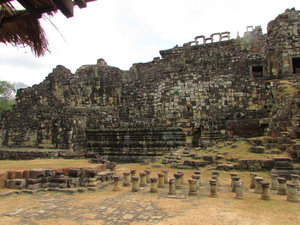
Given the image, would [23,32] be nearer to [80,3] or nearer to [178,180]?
[80,3]

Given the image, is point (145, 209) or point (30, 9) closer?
point (30, 9)

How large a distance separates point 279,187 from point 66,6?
20.7 feet

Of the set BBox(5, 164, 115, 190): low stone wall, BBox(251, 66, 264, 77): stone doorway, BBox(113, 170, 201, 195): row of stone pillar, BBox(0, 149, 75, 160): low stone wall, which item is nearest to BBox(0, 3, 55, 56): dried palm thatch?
BBox(113, 170, 201, 195): row of stone pillar

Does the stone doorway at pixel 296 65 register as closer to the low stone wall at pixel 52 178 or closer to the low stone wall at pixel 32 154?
the low stone wall at pixel 52 178

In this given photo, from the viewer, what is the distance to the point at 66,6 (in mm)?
2936

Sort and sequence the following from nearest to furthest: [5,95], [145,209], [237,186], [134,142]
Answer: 1. [145,209]
2. [237,186]
3. [134,142]
4. [5,95]

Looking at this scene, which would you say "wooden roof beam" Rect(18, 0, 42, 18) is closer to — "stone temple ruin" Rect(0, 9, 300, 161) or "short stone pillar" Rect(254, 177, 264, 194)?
"short stone pillar" Rect(254, 177, 264, 194)

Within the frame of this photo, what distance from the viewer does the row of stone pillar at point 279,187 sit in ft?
16.7

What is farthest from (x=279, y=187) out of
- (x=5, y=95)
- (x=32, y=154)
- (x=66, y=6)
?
(x=5, y=95)

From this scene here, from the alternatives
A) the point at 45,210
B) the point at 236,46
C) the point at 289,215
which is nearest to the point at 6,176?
the point at 45,210

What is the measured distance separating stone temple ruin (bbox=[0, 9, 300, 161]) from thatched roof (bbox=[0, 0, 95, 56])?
11.9 m

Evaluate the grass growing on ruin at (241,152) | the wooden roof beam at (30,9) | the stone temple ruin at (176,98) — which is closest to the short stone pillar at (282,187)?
the grass growing on ruin at (241,152)

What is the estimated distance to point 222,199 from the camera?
17.7 feet

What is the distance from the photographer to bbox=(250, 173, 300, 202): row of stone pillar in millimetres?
5102
